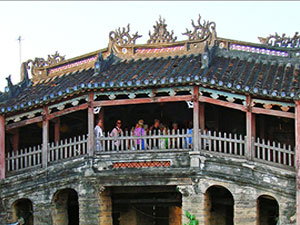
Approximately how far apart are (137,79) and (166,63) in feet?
7.01

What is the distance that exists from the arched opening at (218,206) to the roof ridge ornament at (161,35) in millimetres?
5036

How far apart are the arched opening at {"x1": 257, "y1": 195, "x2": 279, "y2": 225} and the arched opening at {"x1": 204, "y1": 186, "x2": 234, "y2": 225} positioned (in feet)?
2.81

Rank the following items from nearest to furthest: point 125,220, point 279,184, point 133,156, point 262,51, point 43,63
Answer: point 279,184, point 133,156, point 262,51, point 125,220, point 43,63

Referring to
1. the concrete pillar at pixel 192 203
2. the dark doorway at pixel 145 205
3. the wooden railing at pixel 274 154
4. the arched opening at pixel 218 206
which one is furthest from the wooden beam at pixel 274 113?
the dark doorway at pixel 145 205

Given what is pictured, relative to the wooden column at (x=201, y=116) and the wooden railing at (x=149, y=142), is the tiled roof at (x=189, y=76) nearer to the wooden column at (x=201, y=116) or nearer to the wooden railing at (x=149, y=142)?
the wooden column at (x=201, y=116)

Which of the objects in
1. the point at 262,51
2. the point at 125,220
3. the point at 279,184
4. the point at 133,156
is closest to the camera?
the point at 279,184

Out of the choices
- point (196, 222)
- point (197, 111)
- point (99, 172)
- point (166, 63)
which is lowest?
point (196, 222)

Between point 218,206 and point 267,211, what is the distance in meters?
1.51

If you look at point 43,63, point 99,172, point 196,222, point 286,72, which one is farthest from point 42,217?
point 286,72

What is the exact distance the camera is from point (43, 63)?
2492cm

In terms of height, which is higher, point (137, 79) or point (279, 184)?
point (137, 79)

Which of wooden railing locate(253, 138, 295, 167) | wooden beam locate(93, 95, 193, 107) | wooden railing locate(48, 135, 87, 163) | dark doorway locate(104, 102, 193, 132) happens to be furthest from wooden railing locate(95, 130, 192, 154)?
dark doorway locate(104, 102, 193, 132)

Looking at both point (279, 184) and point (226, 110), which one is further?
point (226, 110)

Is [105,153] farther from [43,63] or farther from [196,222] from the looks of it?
[43,63]
